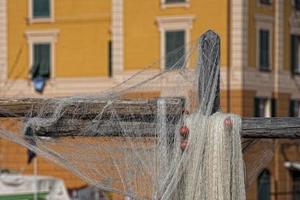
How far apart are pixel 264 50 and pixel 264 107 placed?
2320 millimetres

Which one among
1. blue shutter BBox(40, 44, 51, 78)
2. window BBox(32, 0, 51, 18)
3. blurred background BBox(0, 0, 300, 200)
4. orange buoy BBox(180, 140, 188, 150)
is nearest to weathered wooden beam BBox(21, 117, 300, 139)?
orange buoy BBox(180, 140, 188, 150)

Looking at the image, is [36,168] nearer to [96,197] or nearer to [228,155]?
[96,197]

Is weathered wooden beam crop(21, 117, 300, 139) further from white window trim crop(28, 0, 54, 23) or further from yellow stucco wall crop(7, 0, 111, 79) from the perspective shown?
white window trim crop(28, 0, 54, 23)

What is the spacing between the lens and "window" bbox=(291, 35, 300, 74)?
147 feet

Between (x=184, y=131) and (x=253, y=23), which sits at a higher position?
(x=253, y=23)

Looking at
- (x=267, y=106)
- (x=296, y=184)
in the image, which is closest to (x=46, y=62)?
(x=267, y=106)

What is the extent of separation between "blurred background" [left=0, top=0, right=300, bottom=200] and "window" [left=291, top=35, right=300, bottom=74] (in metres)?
0.04

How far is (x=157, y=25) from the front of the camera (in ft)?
140

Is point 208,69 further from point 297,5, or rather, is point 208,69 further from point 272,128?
point 297,5

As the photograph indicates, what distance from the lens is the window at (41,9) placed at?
4512cm

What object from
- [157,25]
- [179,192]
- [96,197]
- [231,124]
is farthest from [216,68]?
[157,25]

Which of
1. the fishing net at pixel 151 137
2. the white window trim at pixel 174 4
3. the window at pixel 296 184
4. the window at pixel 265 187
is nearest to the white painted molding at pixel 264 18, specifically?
the white window trim at pixel 174 4

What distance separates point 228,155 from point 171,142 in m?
0.42

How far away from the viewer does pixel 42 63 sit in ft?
148
